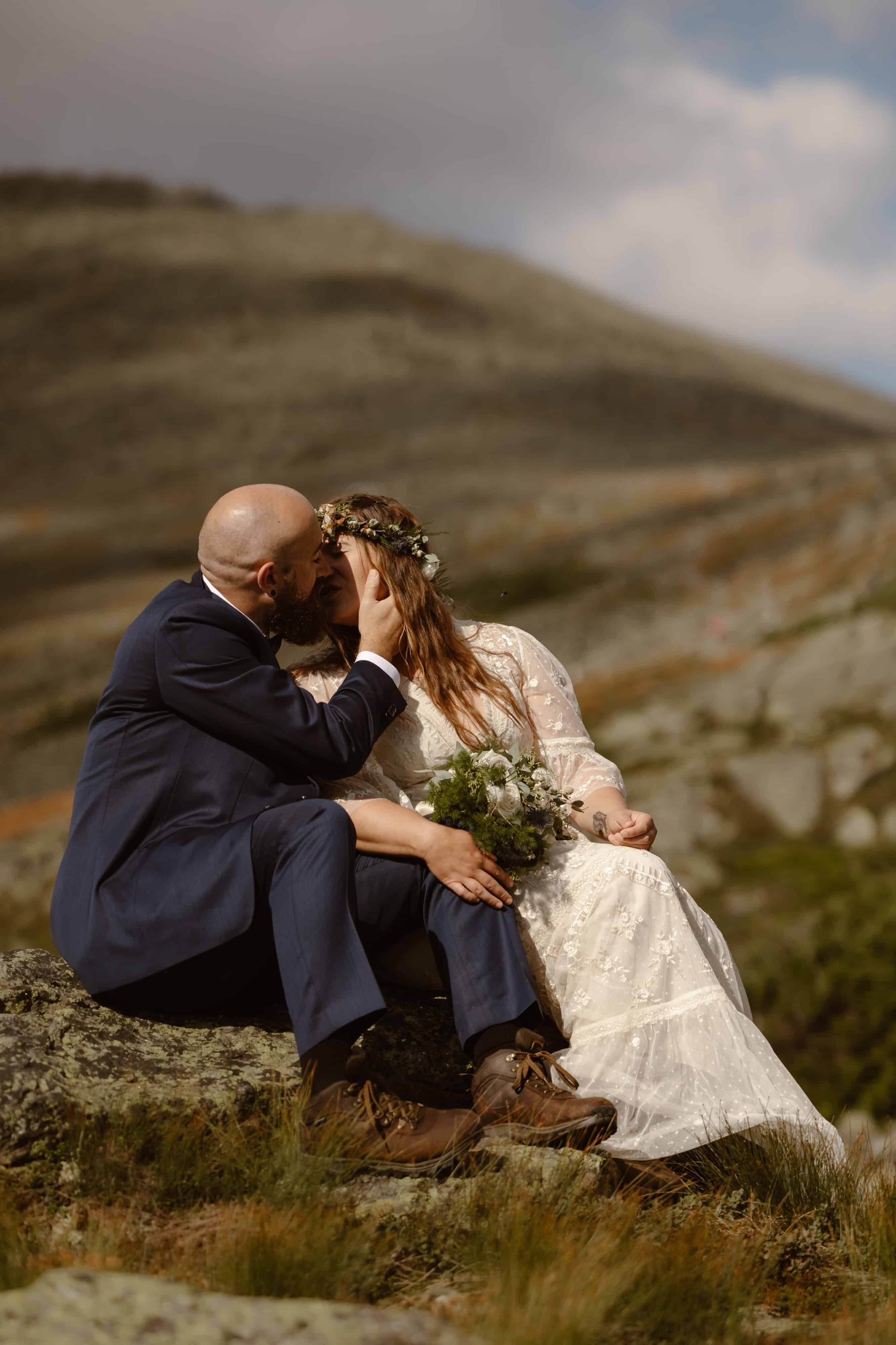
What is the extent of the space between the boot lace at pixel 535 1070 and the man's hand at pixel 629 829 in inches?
31.4

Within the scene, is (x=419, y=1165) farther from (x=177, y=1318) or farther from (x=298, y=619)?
(x=298, y=619)

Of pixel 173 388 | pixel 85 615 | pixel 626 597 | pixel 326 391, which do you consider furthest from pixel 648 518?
pixel 173 388

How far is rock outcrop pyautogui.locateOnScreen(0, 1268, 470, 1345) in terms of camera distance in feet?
8.37

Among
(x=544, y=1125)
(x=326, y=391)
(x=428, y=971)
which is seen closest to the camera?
(x=544, y=1125)

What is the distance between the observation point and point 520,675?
4766mm

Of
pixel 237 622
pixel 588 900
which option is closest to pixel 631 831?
pixel 588 900

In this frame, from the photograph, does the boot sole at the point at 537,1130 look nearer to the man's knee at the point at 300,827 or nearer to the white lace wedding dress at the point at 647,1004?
the white lace wedding dress at the point at 647,1004

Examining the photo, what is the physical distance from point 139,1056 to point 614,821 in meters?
1.76

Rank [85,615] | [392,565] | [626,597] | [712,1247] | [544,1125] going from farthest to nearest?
[85,615] → [626,597] → [392,565] → [544,1125] → [712,1247]

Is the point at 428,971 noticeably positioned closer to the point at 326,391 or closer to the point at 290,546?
the point at 290,546

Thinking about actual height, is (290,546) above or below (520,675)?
above

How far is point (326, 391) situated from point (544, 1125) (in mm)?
46314

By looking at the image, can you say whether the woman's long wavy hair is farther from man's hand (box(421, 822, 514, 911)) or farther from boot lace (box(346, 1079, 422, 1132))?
boot lace (box(346, 1079, 422, 1132))

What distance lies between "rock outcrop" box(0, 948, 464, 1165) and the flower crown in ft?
5.36
